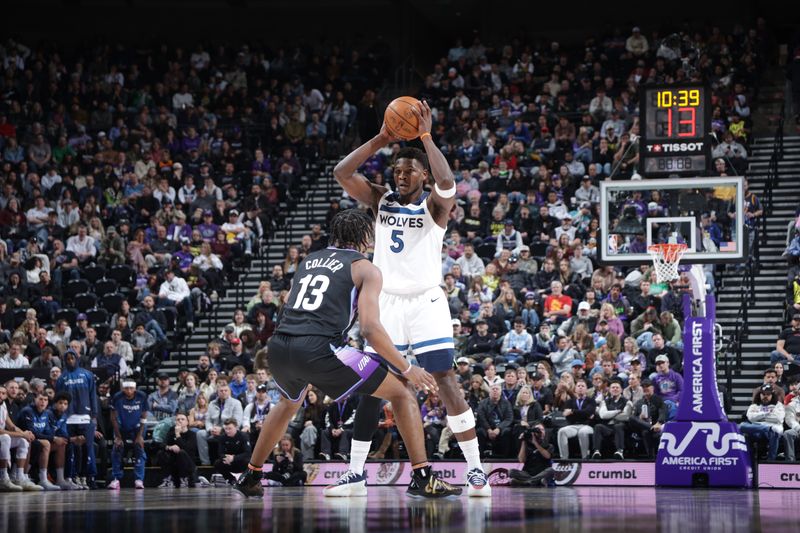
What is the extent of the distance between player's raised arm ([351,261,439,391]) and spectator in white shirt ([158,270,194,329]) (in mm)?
13914

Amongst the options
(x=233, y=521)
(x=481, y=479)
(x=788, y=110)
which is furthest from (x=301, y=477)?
(x=788, y=110)

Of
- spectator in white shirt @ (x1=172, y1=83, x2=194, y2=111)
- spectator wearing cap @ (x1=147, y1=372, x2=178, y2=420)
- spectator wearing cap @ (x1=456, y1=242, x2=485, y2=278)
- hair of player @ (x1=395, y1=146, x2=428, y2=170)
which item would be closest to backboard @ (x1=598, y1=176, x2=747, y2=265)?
spectator wearing cap @ (x1=456, y1=242, x2=485, y2=278)

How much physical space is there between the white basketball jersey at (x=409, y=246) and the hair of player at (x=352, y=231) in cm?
70

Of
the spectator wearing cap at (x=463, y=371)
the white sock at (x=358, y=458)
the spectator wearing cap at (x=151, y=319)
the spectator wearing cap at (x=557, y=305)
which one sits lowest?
the white sock at (x=358, y=458)

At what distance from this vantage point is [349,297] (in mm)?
8180

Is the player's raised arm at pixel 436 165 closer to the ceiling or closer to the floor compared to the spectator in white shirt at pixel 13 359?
closer to the ceiling

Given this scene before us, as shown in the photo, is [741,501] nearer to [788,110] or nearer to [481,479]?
[481,479]

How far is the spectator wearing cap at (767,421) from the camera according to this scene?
15.3m

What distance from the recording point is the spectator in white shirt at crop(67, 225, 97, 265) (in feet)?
74.2

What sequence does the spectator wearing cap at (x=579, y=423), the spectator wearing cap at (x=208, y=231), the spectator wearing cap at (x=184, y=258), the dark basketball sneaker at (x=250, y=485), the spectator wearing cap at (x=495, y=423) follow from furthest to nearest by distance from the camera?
the spectator wearing cap at (x=208, y=231)
the spectator wearing cap at (x=184, y=258)
the spectator wearing cap at (x=495, y=423)
the spectator wearing cap at (x=579, y=423)
the dark basketball sneaker at (x=250, y=485)

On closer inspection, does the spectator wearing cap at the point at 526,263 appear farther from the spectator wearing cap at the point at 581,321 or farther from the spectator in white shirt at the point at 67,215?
the spectator in white shirt at the point at 67,215

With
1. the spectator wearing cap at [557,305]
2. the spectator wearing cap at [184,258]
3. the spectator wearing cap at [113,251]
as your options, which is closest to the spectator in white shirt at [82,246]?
the spectator wearing cap at [113,251]

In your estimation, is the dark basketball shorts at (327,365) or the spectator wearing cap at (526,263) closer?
the dark basketball shorts at (327,365)

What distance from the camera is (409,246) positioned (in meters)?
9.16
